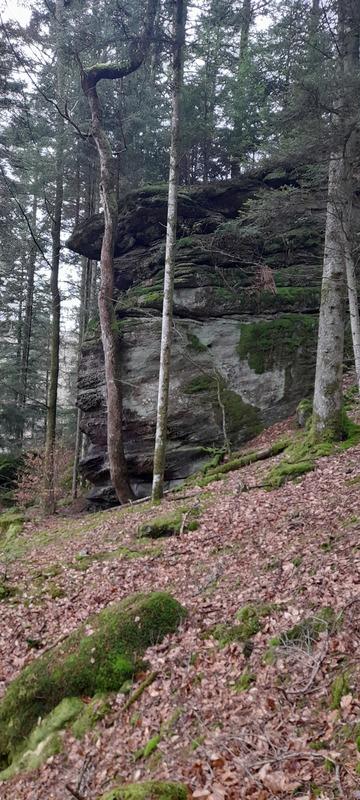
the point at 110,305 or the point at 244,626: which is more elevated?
the point at 110,305

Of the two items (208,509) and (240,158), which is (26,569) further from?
(240,158)

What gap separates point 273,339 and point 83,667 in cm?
1131

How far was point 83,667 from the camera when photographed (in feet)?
17.3

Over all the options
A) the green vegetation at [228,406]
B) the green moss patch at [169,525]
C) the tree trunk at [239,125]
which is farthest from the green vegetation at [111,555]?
the tree trunk at [239,125]

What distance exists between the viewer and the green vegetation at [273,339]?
14281 millimetres

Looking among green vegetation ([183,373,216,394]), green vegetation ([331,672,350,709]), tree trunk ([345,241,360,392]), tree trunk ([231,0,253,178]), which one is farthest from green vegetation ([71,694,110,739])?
tree trunk ([231,0,253,178])

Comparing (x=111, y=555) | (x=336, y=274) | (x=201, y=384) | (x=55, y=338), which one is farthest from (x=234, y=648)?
(x=55, y=338)

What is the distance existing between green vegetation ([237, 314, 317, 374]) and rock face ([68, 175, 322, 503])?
0.11 ft

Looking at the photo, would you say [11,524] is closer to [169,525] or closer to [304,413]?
[169,525]

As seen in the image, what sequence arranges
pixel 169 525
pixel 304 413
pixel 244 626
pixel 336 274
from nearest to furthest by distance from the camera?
pixel 244 626 → pixel 169 525 → pixel 336 274 → pixel 304 413

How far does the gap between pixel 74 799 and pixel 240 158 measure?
62.6 feet

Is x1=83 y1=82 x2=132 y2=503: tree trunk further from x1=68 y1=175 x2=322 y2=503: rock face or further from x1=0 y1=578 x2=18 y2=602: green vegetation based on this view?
x1=0 y1=578 x2=18 y2=602: green vegetation

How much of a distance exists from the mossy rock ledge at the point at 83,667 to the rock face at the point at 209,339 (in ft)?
25.9

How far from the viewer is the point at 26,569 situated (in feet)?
30.7
